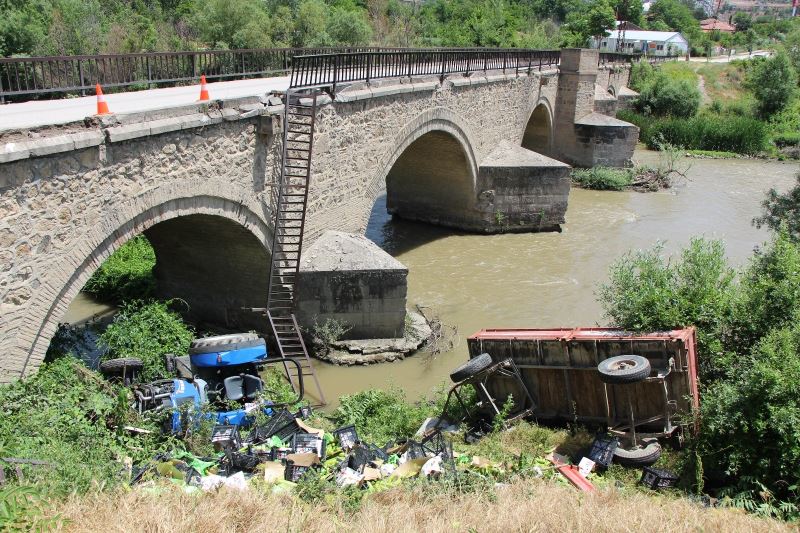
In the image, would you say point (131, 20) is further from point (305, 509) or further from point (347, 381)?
point (305, 509)

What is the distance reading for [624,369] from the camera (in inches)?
299

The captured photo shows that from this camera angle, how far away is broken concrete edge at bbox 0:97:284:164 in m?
7.00

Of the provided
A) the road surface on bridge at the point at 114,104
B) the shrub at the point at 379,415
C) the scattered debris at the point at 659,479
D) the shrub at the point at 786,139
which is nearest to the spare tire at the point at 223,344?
the shrub at the point at 379,415

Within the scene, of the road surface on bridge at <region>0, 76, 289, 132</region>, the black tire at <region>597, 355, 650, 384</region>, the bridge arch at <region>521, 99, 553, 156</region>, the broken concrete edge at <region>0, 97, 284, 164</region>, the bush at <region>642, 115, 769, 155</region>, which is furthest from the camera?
the bush at <region>642, 115, 769, 155</region>

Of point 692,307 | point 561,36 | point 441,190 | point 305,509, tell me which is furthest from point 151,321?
point 561,36

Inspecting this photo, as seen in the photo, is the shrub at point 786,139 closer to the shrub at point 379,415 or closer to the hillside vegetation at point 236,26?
the hillside vegetation at point 236,26

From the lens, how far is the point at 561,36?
5222 centimetres

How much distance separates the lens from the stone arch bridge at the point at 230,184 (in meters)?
7.26

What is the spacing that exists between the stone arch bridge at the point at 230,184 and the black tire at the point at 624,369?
5388mm

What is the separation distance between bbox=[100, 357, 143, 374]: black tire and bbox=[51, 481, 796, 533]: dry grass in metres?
3.59

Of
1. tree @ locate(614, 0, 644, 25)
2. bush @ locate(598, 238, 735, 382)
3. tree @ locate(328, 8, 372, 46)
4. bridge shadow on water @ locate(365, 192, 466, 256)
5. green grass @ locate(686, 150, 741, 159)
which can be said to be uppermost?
tree @ locate(614, 0, 644, 25)

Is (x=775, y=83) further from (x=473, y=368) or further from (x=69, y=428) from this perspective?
(x=69, y=428)

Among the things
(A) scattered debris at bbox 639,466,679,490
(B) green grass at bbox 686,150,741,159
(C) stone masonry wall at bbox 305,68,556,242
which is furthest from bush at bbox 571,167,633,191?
(A) scattered debris at bbox 639,466,679,490

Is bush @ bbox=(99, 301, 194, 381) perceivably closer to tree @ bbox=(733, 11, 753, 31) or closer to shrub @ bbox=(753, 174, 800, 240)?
shrub @ bbox=(753, 174, 800, 240)
